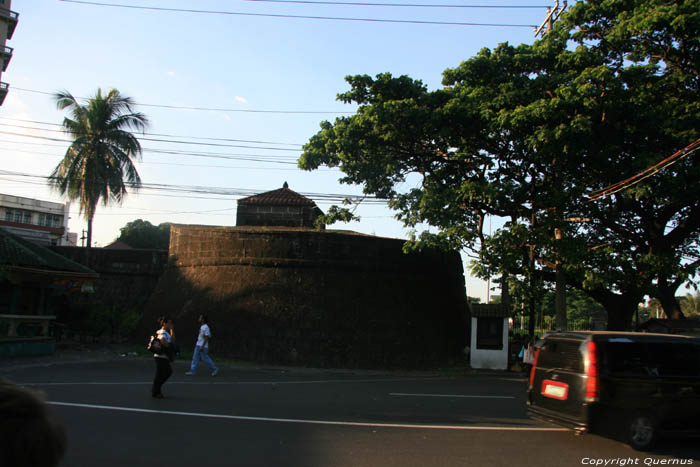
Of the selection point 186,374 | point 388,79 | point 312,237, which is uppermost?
point 388,79

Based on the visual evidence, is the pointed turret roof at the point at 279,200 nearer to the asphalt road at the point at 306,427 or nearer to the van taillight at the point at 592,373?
the asphalt road at the point at 306,427

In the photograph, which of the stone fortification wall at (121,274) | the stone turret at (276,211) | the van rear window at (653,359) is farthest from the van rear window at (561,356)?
the stone turret at (276,211)

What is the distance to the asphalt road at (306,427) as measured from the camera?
6.15 meters

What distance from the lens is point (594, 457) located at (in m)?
6.57

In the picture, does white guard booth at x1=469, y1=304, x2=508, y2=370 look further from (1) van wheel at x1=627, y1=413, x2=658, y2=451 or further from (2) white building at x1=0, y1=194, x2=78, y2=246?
(2) white building at x1=0, y1=194, x2=78, y2=246

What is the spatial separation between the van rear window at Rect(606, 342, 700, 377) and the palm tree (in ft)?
98.1

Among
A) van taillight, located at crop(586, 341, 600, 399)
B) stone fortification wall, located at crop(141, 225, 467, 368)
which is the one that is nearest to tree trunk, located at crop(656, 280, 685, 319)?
stone fortification wall, located at crop(141, 225, 467, 368)

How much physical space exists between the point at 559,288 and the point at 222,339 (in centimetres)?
1155

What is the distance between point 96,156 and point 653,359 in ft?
104

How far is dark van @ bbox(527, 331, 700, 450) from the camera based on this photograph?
6.79m

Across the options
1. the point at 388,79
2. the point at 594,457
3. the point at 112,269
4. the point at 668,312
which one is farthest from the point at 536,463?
the point at 112,269

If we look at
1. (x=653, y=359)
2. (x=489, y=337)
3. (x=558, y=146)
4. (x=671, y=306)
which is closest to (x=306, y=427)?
(x=653, y=359)

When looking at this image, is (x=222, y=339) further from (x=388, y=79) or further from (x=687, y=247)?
(x=687, y=247)

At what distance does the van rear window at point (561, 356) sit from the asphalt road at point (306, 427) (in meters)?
1.01
